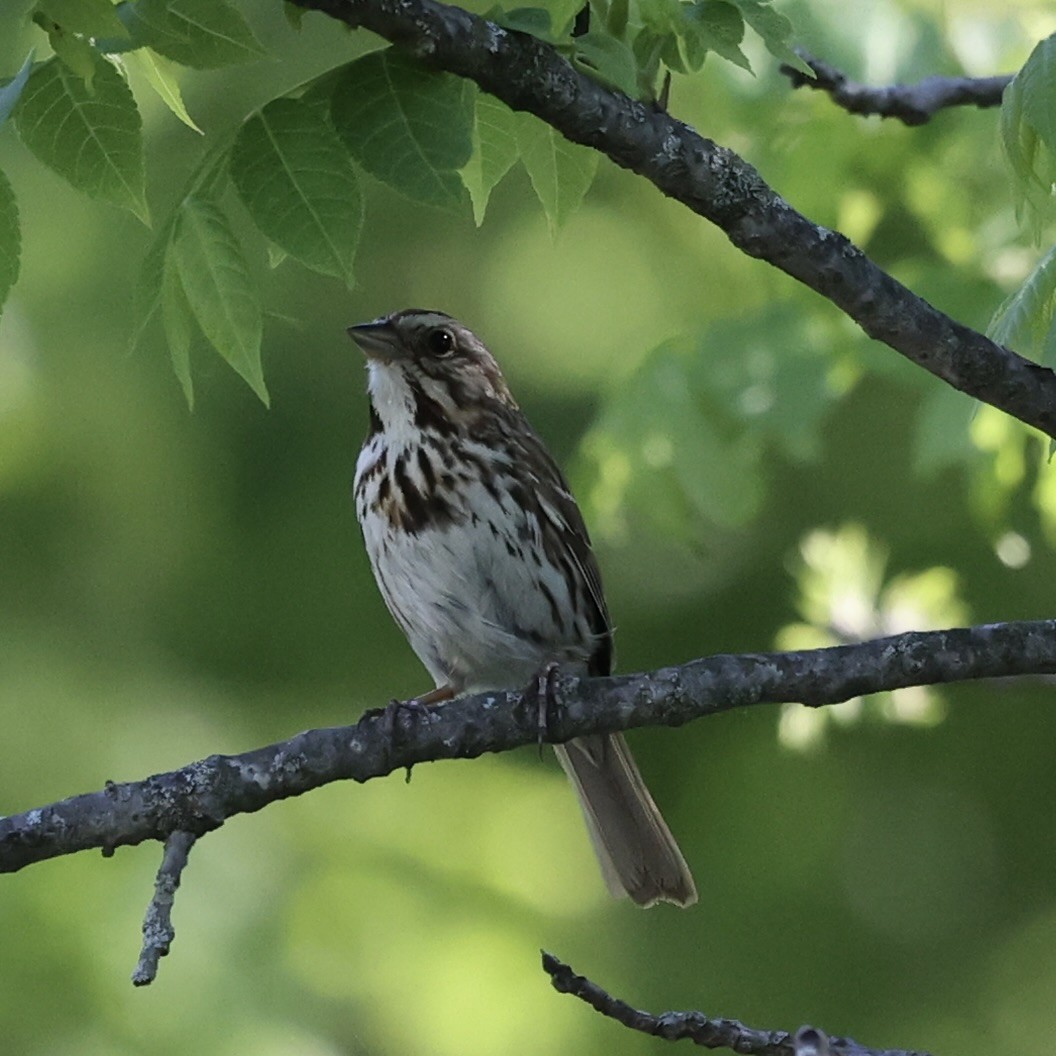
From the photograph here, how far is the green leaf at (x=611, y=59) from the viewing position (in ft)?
8.91

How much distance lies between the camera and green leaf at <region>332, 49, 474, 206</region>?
2.74 meters

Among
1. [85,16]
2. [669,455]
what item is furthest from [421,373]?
[85,16]

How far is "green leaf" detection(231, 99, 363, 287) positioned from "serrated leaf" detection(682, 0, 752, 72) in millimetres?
562

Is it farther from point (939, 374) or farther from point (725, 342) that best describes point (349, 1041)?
point (939, 374)

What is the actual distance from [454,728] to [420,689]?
3.98 metres

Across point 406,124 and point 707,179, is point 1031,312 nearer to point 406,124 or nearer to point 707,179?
point 707,179

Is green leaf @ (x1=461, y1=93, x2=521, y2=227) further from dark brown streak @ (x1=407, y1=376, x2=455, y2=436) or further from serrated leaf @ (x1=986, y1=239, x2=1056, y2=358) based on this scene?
dark brown streak @ (x1=407, y1=376, x2=455, y2=436)

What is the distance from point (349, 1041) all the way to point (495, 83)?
440cm

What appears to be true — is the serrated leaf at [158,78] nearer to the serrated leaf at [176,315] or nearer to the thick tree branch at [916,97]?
the serrated leaf at [176,315]

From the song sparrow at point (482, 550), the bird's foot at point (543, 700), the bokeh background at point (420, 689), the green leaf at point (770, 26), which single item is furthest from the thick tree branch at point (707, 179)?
the bokeh background at point (420, 689)

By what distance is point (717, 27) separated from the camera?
2.82m

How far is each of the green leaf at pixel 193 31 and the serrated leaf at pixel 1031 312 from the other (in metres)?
1.32

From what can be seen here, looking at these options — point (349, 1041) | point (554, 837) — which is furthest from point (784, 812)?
point (349, 1041)

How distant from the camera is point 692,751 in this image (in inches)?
292
